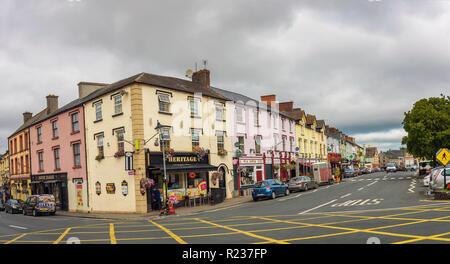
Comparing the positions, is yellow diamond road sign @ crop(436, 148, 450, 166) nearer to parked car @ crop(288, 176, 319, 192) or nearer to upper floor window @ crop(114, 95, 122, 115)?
parked car @ crop(288, 176, 319, 192)

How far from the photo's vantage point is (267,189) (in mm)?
26609

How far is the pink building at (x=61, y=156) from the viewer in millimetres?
29109

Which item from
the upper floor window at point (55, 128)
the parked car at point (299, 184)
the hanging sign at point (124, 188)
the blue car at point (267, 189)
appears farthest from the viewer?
the upper floor window at point (55, 128)

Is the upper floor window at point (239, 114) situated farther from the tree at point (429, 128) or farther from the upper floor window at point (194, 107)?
the tree at point (429, 128)

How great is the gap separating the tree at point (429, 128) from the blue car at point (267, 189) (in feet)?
73.8

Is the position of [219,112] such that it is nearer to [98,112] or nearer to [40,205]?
[98,112]

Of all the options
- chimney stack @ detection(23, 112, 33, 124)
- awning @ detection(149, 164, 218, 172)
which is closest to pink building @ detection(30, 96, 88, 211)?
awning @ detection(149, 164, 218, 172)

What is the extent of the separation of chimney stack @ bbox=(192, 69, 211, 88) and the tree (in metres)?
25.5

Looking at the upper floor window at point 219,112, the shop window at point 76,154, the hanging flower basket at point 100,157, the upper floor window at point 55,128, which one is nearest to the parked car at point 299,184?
the upper floor window at point 219,112

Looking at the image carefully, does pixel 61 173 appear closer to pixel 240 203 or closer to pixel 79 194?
pixel 79 194

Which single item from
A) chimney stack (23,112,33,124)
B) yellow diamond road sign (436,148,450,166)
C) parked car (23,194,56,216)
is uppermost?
chimney stack (23,112,33,124)

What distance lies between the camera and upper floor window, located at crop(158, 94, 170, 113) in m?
25.5
